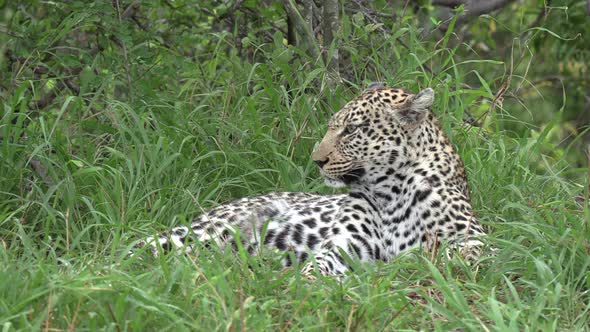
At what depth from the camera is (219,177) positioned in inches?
291

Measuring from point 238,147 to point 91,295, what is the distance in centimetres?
309

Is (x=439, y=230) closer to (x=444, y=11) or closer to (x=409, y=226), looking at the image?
(x=409, y=226)

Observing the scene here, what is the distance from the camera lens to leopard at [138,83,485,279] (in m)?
6.33

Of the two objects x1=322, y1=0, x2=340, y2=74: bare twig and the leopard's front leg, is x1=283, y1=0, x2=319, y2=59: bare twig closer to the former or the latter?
x1=322, y1=0, x2=340, y2=74: bare twig

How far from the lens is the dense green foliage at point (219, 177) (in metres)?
4.73

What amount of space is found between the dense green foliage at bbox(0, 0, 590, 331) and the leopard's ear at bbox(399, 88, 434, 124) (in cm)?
72

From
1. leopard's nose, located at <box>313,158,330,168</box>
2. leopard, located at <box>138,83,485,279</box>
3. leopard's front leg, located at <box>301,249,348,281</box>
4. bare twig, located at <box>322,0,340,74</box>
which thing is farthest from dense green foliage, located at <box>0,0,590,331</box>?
leopard's nose, located at <box>313,158,330,168</box>

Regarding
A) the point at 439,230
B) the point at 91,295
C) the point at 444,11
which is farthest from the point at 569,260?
the point at 444,11

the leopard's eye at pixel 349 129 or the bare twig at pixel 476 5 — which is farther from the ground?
the bare twig at pixel 476 5

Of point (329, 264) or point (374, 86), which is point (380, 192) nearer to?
point (329, 264)

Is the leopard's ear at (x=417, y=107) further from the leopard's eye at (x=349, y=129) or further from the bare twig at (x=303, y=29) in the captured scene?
the bare twig at (x=303, y=29)

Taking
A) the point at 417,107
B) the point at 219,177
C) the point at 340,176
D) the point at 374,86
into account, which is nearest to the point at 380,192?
the point at 340,176

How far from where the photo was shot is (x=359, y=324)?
15.5 feet

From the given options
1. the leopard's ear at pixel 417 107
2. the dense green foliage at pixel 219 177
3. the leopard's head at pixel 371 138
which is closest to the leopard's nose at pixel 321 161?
the leopard's head at pixel 371 138
